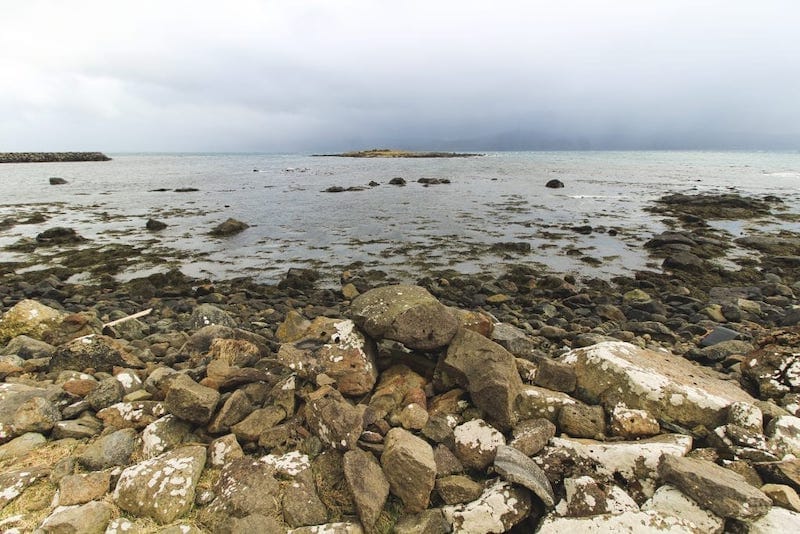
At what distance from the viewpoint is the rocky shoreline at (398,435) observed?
369 centimetres

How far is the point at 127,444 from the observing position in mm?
4570

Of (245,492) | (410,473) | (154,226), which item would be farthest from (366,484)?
(154,226)

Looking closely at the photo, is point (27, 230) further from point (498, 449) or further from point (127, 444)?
point (498, 449)

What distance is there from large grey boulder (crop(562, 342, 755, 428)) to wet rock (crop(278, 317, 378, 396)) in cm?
258

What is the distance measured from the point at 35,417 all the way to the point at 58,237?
851 inches

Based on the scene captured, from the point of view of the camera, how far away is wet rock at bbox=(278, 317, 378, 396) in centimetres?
516

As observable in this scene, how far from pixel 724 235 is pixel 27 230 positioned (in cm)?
3872

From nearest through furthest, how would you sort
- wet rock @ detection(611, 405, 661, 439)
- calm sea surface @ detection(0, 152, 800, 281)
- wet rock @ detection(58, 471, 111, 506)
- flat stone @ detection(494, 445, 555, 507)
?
flat stone @ detection(494, 445, 555, 507) → wet rock @ detection(58, 471, 111, 506) → wet rock @ detection(611, 405, 661, 439) → calm sea surface @ detection(0, 152, 800, 281)

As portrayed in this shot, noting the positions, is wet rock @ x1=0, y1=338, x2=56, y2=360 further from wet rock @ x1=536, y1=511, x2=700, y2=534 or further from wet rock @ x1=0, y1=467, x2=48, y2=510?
wet rock @ x1=536, y1=511, x2=700, y2=534

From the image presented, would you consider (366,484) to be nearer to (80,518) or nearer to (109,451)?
(80,518)

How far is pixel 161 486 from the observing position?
12.8 ft

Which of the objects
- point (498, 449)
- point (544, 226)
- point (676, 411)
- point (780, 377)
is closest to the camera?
point (498, 449)

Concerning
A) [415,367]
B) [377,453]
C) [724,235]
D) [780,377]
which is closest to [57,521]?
[377,453]

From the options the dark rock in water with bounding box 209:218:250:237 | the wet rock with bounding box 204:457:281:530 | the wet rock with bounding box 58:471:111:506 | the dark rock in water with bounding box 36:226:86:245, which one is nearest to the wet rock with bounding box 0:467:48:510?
the wet rock with bounding box 58:471:111:506
